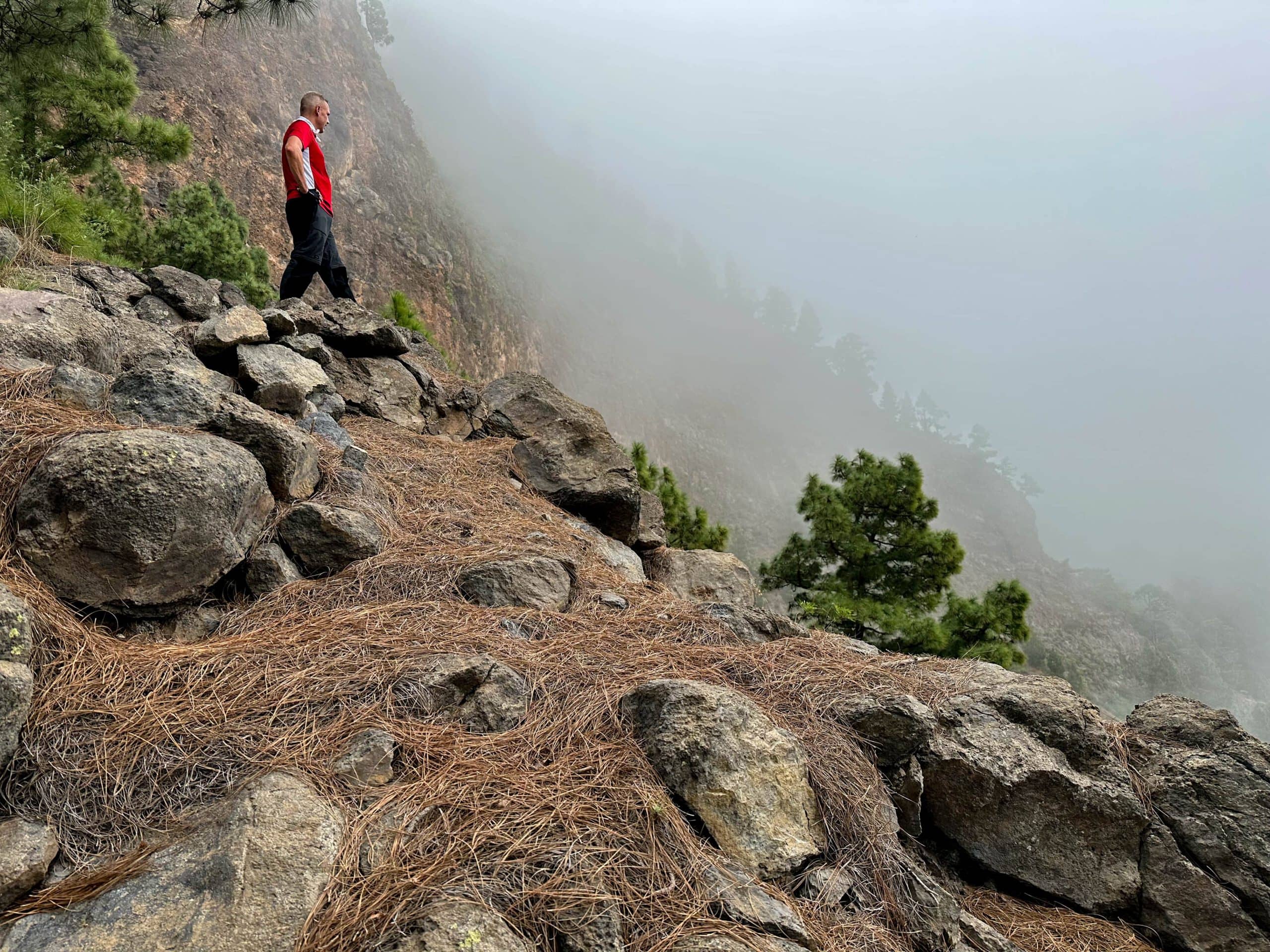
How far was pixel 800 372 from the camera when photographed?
89.7m

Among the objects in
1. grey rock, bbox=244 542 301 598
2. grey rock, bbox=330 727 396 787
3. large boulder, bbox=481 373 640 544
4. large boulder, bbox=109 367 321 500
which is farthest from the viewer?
large boulder, bbox=481 373 640 544

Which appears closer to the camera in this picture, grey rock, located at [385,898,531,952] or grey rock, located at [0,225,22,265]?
grey rock, located at [385,898,531,952]

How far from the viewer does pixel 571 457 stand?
5355mm

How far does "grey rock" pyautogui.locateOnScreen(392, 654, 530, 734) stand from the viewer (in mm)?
2125

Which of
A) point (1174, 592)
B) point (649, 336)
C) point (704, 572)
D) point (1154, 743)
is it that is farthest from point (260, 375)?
point (1174, 592)

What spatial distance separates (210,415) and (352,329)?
3.00m

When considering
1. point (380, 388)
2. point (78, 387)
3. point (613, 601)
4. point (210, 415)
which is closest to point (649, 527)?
point (613, 601)

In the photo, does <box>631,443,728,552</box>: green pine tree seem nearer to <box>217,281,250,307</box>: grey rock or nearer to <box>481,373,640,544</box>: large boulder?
<box>481,373,640,544</box>: large boulder

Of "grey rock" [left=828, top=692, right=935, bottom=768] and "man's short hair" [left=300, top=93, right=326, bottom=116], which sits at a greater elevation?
"man's short hair" [left=300, top=93, right=326, bottom=116]

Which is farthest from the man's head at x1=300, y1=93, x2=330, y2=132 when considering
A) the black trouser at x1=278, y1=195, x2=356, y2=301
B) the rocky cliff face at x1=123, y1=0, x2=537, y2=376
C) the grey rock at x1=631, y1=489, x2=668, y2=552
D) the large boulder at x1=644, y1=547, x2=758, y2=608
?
the rocky cliff face at x1=123, y1=0, x2=537, y2=376

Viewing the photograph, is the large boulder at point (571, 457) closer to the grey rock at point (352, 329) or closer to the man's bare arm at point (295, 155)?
the grey rock at point (352, 329)

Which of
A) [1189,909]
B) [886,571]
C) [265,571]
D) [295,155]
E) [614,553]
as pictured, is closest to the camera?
[1189,909]

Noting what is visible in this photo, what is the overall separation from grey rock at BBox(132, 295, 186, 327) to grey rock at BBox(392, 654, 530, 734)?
3.77m

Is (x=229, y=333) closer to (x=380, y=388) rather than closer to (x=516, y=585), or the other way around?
(x=380, y=388)
